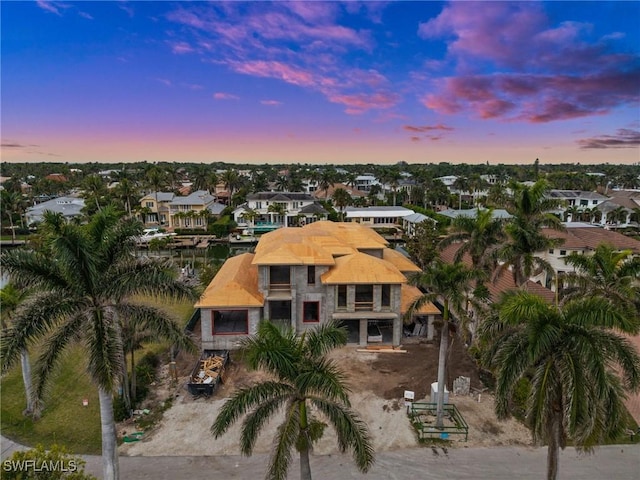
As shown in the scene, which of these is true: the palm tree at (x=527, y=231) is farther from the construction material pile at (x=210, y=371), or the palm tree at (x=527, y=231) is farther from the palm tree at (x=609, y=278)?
the construction material pile at (x=210, y=371)

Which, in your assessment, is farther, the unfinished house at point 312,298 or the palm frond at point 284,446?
the unfinished house at point 312,298

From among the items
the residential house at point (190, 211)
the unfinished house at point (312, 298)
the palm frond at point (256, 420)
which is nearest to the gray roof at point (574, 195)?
the residential house at point (190, 211)

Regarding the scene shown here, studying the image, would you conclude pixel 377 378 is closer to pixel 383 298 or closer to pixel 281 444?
pixel 383 298

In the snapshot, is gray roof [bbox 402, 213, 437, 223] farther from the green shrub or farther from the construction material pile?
the green shrub

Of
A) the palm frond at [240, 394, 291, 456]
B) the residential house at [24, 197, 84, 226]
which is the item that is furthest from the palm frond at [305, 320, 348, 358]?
the residential house at [24, 197, 84, 226]

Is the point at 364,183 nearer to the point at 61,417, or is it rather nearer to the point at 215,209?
the point at 215,209
